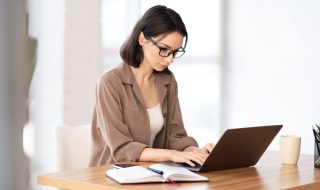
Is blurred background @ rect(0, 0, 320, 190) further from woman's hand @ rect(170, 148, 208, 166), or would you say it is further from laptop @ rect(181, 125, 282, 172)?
laptop @ rect(181, 125, 282, 172)

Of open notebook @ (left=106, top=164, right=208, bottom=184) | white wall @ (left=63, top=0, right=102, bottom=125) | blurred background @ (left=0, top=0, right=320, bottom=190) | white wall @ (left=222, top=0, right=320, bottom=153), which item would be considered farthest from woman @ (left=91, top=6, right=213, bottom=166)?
white wall @ (left=222, top=0, right=320, bottom=153)

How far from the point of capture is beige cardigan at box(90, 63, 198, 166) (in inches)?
94.0

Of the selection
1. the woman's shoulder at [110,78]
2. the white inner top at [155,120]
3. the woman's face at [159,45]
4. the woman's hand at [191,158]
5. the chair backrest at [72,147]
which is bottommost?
the chair backrest at [72,147]

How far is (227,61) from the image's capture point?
5.06 m

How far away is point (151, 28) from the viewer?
8.30 feet

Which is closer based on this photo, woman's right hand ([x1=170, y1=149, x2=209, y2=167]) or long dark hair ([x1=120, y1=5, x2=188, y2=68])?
woman's right hand ([x1=170, y1=149, x2=209, y2=167])

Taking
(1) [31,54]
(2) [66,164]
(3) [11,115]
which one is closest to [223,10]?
(1) [31,54]

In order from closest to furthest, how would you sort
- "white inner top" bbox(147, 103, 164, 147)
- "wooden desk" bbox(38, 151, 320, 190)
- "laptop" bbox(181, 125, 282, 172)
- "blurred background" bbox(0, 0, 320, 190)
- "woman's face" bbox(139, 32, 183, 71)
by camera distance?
"wooden desk" bbox(38, 151, 320, 190) < "laptop" bbox(181, 125, 282, 172) < "woman's face" bbox(139, 32, 183, 71) < "white inner top" bbox(147, 103, 164, 147) < "blurred background" bbox(0, 0, 320, 190)

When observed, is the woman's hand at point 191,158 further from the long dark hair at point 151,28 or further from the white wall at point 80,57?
the white wall at point 80,57

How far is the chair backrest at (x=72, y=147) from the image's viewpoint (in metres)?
2.62

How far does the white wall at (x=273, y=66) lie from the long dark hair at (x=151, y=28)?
7.23 feet

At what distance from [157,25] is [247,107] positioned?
2544 mm

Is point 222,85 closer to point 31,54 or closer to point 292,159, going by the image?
point 31,54

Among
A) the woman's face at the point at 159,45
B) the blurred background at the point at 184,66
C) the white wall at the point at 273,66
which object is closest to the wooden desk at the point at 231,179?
the woman's face at the point at 159,45
